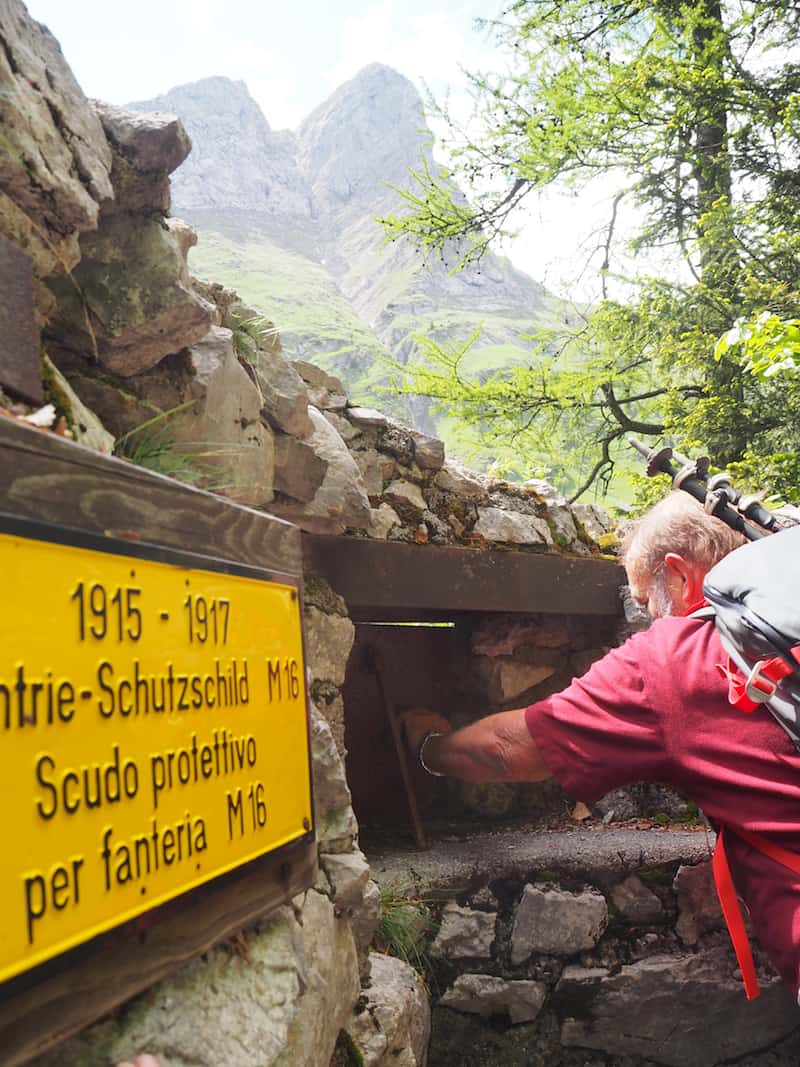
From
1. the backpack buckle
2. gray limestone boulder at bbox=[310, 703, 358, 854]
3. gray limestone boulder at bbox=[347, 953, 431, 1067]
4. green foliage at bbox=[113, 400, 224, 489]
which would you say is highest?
green foliage at bbox=[113, 400, 224, 489]

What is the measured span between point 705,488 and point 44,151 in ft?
6.29

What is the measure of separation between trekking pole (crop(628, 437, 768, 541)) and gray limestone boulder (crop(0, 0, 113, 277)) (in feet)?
5.64

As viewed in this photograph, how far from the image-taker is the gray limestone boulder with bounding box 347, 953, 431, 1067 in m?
1.97

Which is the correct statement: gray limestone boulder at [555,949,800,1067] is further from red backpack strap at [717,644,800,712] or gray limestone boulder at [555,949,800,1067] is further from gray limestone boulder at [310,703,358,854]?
red backpack strap at [717,644,800,712]

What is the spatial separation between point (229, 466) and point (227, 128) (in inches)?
3717

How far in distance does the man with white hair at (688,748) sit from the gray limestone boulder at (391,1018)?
27.6 inches

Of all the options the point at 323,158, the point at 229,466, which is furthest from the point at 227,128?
the point at 229,466

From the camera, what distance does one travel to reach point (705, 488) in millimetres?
2354

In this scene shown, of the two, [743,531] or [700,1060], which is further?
[700,1060]

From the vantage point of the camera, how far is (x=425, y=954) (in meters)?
2.89

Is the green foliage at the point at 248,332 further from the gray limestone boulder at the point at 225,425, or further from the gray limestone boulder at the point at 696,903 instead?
the gray limestone boulder at the point at 696,903

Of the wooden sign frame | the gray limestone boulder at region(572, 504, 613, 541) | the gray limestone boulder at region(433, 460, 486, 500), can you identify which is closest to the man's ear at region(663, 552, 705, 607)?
the wooden sign frame

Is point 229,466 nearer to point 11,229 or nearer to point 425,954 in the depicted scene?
point 11,229

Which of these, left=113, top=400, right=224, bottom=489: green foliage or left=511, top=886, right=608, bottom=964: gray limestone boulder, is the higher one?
left=113, top=400, right=224, bottom=489: green foliage
